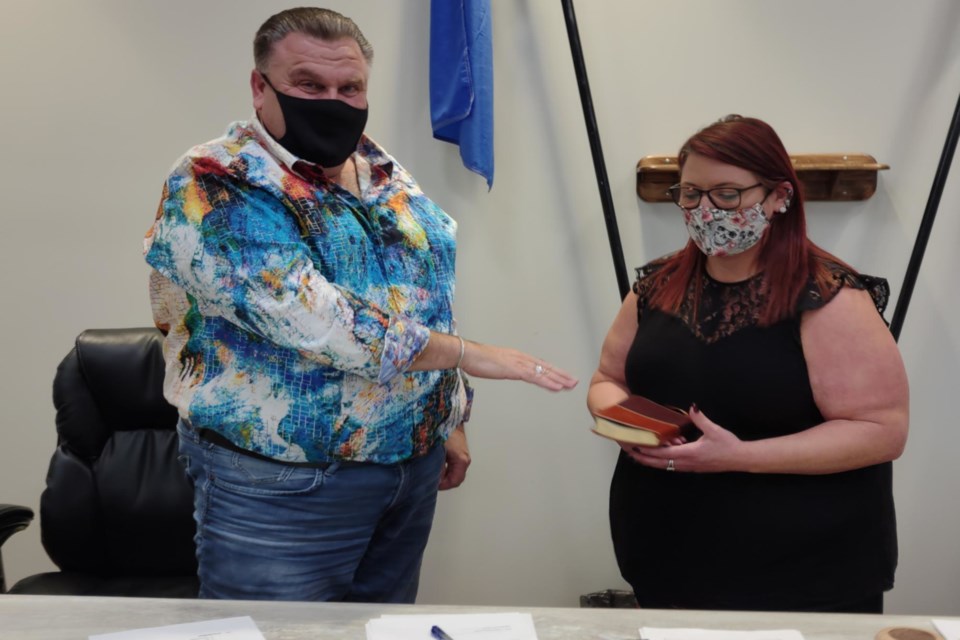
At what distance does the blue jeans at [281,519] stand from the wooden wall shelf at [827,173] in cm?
112

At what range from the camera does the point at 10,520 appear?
1.82 metres

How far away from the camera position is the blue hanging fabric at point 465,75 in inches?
85.7

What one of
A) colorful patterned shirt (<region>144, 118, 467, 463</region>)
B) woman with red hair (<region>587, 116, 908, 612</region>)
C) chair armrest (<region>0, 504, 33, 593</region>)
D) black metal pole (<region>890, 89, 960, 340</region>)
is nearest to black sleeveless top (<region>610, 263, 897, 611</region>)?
woman with red hair (<region>587, 116, 908, 612</region>)

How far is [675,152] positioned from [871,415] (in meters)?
1.03

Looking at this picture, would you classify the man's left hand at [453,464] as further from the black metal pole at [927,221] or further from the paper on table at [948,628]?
the black metal pole at [927,221]

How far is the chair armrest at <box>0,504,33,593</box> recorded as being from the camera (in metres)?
1.80

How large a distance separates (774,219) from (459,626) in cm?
88

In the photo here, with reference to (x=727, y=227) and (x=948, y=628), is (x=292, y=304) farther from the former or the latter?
(x=948, y=628)

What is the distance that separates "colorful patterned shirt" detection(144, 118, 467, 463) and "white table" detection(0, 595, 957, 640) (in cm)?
26

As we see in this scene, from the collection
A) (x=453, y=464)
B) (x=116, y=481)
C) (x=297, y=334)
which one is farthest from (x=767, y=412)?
(x=116, y=481)

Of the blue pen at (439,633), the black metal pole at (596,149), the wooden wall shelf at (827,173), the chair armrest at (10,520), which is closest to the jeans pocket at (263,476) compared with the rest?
the blue pen at (439,633)

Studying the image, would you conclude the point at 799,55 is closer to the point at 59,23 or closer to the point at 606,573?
the point at 606,573

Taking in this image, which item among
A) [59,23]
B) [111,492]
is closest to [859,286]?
[111,492]

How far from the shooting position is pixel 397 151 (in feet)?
7.80
